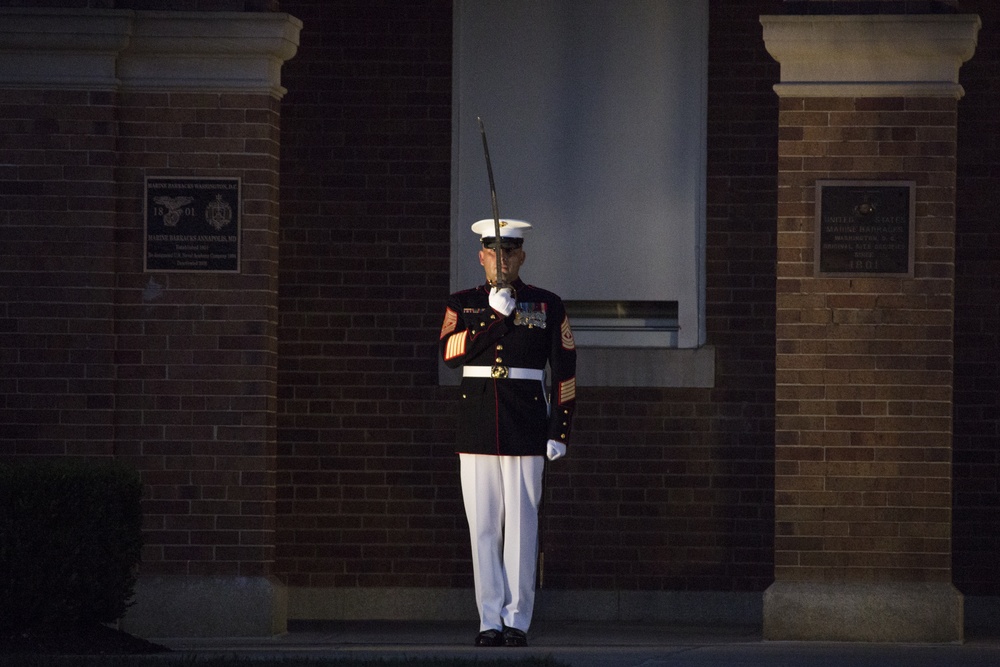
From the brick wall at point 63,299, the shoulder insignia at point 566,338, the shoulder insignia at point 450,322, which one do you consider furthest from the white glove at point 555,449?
the brick wall at point 63,299

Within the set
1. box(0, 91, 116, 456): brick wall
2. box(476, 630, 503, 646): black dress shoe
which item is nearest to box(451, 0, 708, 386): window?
box(0, 91, 116, 456): brick wall

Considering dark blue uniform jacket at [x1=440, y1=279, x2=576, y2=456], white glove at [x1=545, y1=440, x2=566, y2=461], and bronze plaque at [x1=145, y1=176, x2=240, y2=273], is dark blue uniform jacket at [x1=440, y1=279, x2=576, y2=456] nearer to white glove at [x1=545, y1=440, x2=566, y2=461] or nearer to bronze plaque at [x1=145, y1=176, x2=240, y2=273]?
white glove at [x1=545, y1=440, x2=566, y2=461]

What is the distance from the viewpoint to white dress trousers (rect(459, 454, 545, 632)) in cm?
869

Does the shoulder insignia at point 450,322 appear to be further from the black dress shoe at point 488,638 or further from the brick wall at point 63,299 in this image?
the brick wall at point 63,299

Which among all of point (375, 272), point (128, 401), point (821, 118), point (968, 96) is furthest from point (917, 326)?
point (128, 401)

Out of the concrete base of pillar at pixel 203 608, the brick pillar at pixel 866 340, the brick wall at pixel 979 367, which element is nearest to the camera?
the brick pillar at pixel 866 340

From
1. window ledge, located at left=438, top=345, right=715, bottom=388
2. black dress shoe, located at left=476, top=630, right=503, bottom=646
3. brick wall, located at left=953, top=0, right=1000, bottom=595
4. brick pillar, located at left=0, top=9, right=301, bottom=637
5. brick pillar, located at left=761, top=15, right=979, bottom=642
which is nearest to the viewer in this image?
black dress shoe, located at left=476, top=630, right=503, bottom=646

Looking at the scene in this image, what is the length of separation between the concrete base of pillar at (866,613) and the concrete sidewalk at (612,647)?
12cm

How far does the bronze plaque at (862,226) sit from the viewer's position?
356 inches

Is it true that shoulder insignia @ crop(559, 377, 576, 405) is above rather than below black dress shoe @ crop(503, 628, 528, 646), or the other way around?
above

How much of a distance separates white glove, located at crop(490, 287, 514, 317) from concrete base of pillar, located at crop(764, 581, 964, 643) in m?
1.98

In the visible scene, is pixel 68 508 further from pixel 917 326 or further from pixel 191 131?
pixel 917 326

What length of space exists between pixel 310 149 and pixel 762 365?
294cm

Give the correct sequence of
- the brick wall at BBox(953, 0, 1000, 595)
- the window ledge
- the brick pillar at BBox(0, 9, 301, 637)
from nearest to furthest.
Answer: the brick pillar at BBox(0, 9, 301, 637)
the brick wall at BBox(953, 0, 1000, 595)
the window ledge
